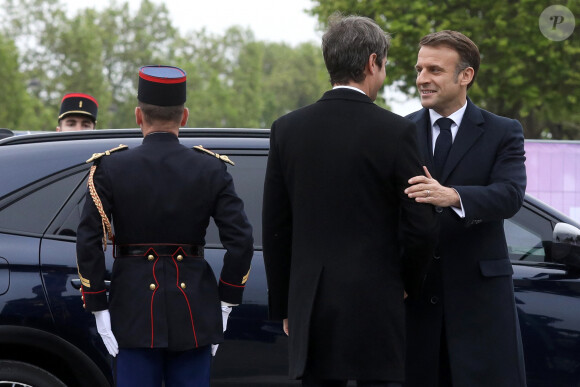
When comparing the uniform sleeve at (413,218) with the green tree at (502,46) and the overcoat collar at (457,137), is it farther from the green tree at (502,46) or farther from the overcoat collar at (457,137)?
the green tree at (502,46)

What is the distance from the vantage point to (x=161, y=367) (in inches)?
142

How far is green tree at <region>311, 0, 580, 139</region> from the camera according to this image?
76.5 feet

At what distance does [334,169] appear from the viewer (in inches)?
126

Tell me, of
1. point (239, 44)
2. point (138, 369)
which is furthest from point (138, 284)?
point (239, 44)

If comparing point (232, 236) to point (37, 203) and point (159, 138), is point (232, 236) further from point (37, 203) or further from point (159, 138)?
point (37, 203)

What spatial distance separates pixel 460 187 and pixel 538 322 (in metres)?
1.35

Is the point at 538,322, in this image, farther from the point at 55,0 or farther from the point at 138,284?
the point at 55,0

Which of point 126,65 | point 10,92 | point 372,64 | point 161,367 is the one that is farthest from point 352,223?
point 126,65

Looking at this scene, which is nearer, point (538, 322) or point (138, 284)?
point (138, 284)

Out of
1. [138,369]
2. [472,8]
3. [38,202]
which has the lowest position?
[138,369]

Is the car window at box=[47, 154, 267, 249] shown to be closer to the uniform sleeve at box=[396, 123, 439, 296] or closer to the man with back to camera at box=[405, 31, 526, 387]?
the man with back to camera at box=[405, 31, 526, 387]

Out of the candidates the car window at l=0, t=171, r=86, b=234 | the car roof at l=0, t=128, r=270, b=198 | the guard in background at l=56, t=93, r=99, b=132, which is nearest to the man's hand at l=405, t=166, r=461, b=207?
the car roof at l=0, t=128, r=270, b=198

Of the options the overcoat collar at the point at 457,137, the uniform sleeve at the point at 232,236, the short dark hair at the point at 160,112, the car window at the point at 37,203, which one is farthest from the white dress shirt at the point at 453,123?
the car window at the point at 37,203

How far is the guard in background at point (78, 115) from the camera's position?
7.91 metres
